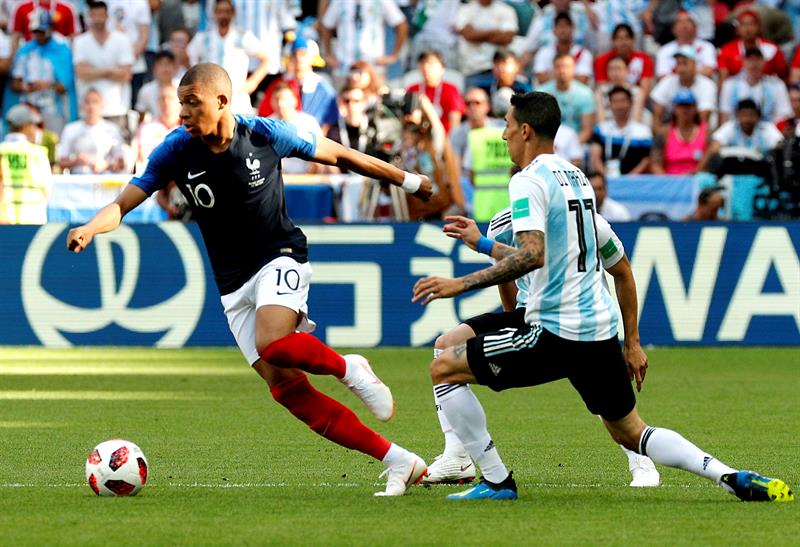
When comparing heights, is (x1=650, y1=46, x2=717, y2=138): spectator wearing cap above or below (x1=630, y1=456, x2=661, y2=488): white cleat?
above

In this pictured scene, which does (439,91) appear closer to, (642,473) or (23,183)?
(23,183)

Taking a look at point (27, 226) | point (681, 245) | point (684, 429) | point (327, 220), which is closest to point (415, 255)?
point (327, 220)

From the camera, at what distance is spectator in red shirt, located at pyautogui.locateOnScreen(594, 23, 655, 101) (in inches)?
773

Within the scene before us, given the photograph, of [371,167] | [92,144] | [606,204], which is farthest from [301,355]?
[92,144]

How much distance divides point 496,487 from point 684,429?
340 centimetres

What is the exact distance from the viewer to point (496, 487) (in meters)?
7.15

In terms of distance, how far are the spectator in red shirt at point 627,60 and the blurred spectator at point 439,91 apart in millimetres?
2220

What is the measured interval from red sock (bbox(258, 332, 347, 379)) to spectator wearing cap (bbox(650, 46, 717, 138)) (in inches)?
488

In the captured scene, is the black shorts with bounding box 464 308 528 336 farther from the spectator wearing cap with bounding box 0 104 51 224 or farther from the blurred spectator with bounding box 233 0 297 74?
the blurred spectator with bounding box 233 0 297 74

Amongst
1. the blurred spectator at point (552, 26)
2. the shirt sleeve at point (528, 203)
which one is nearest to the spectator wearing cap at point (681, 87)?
the blurred spectator at point (552, 26)

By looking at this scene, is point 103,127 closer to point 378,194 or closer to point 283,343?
point 378,194

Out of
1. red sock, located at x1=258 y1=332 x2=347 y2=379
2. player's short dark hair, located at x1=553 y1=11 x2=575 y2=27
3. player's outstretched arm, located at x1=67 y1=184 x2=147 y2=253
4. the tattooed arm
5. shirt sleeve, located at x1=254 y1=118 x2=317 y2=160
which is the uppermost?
player's short dark hair, located at x1=553 y1=11 x2=575 y2=27

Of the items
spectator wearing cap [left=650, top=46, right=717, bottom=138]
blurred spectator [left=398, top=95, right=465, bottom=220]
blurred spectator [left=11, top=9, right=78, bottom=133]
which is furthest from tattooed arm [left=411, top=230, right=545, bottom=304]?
blurred spectator [left=11, top=9, right=78, bottom=133]

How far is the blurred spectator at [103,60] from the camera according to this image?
776 inches
